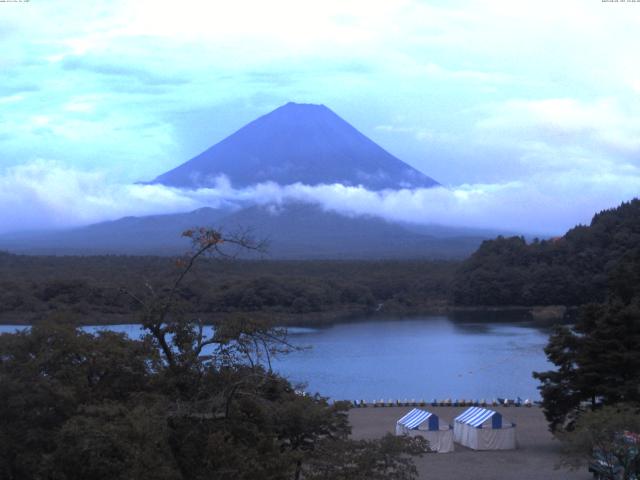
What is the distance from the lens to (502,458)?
39.0ft

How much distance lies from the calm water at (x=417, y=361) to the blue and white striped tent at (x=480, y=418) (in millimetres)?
3855

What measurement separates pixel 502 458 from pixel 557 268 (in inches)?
1155

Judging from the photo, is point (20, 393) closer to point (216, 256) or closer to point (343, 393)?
point (216, 256)

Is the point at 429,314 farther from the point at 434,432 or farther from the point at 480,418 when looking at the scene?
the point at 434,432

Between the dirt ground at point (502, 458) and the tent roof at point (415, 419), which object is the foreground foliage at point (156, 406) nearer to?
the dirt ground at point (502, 458)

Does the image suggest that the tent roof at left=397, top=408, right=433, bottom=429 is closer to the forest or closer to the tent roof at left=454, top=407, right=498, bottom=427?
the tent roof at left=454, top=407, right=498, bottom=427

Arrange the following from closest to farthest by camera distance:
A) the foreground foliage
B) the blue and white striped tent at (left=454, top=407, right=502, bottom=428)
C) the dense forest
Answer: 1. the foreground foliage
2. the blue and white striped tent at (left=454, top=407, right=502, bottom=428)
3. the dense forest

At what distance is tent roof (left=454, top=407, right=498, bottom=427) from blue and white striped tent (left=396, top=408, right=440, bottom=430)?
1.95 ft

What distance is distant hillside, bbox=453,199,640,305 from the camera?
39.0 m

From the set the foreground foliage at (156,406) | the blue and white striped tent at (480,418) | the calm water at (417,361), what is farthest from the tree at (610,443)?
the calm water at (417,361)

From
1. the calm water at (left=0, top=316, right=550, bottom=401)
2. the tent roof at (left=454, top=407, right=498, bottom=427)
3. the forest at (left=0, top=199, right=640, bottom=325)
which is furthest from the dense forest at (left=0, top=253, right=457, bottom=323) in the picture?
the tent roof at (left=454, top=407, right=498, bottom=427)

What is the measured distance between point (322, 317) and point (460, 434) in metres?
23.3

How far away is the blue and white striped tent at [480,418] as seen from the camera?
1236 centimetres

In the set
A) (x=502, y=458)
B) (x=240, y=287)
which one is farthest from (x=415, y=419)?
(x=240, y=287)
